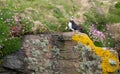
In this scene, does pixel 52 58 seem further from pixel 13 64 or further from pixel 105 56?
pixel 105 56

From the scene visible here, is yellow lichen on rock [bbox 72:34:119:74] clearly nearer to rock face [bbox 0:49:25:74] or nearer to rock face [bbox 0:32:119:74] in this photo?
rock face [bbox 0:32:119:74]

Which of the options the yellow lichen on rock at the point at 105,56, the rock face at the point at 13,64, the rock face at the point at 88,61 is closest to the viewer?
the rock face at the point at 13,64

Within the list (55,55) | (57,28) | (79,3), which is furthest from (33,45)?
(79,3)

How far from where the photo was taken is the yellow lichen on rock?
1502 cm

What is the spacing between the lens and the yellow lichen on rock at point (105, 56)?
1502 cm

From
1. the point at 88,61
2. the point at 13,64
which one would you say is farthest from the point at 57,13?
the point at 13,64

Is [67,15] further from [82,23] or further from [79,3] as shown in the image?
[79,3]

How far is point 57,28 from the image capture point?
643 inches

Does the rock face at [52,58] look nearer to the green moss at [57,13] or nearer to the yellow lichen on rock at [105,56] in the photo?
the yellow lichen on rock at [105,56]

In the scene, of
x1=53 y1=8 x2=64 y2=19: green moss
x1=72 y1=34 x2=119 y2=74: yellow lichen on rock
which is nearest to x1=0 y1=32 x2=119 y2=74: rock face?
x1=72 y1=34 x2=119 y2=74: yellow lichen on rock

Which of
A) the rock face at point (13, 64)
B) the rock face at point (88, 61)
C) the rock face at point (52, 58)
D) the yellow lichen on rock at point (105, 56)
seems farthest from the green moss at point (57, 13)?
the rock face at point (13, 64)

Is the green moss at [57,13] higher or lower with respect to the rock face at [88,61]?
higher

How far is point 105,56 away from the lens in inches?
595

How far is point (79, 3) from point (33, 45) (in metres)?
6.28
